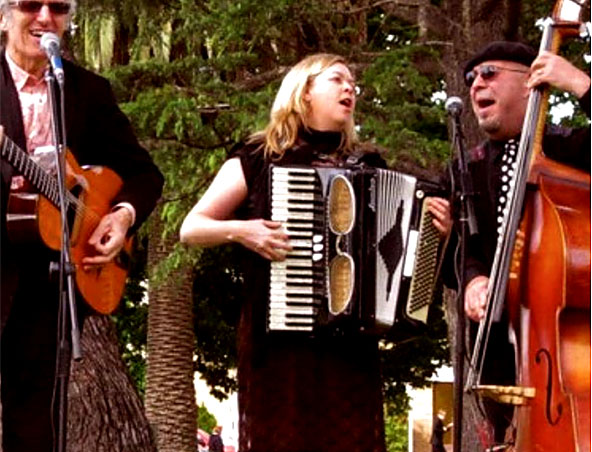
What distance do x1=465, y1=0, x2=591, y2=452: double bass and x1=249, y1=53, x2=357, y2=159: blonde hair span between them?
2.50ft

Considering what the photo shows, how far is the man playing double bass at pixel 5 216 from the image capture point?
563 cm

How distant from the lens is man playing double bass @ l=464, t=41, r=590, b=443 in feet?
20.4

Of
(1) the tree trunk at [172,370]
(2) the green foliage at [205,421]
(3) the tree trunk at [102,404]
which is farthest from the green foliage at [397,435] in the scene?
(3) the tree trunk at [102,404]

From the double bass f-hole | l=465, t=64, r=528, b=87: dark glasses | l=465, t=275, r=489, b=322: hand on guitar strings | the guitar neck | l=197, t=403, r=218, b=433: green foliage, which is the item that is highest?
l=465, t=64, r=528, b=87: dark glasses

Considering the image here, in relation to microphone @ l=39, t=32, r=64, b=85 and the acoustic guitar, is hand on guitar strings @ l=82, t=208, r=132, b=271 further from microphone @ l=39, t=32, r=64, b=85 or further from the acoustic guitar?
microphone @ l=39, t=32, r=64, b=85

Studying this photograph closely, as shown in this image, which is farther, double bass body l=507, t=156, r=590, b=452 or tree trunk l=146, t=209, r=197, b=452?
tree trunk l=146, t=209, r=197, b=452

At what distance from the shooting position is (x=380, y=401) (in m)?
6.30

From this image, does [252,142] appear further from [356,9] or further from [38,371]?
[356,9]

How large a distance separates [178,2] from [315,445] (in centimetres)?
651

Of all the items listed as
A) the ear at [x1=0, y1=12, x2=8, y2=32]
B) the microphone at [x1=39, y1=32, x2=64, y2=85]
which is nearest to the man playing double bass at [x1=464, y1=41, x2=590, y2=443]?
the microphone at [x1=39, y1=32, x2=64, y2=85]

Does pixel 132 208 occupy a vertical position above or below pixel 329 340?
above

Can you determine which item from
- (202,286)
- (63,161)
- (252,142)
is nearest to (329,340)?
(252,142)

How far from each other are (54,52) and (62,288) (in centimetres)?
79

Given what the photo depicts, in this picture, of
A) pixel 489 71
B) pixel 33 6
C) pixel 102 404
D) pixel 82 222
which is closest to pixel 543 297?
pixel 489 71
